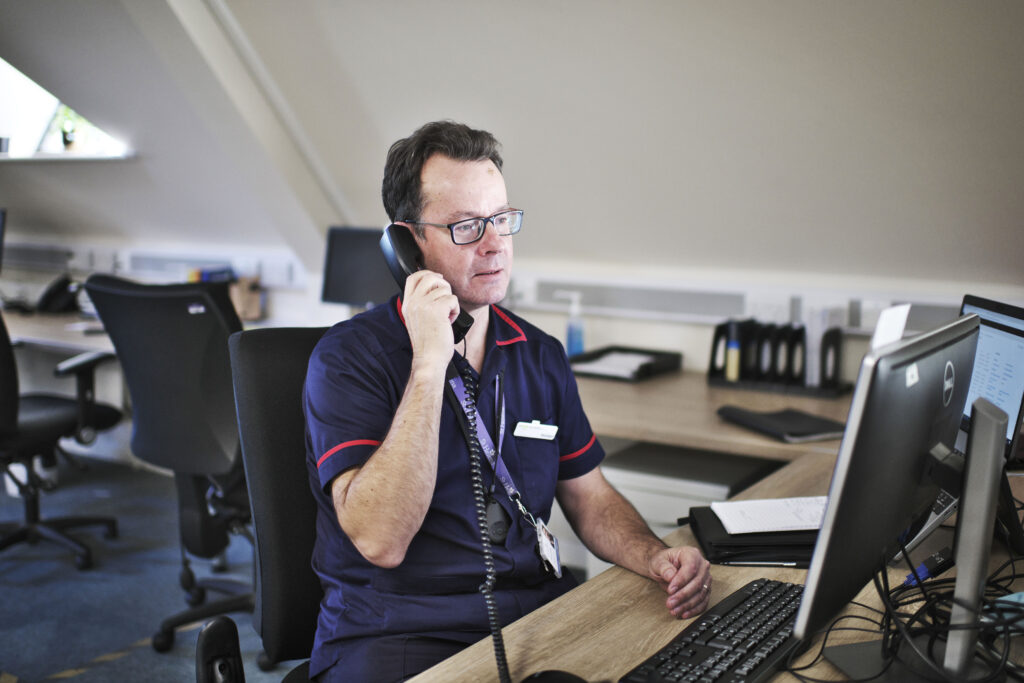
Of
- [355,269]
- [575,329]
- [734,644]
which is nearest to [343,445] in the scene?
[734,644]

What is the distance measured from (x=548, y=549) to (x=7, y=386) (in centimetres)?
241

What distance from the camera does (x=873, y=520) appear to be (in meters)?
0.95

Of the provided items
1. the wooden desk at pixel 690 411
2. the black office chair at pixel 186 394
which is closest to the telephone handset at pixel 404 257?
the wooden desk at pixel 690 411

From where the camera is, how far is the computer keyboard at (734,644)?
1.03 meters

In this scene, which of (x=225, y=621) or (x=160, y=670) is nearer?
(x=225, y=621)

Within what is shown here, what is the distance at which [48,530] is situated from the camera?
332 centimetres

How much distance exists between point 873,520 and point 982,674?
281mm

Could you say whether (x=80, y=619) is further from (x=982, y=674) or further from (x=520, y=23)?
(x=982, y=674)

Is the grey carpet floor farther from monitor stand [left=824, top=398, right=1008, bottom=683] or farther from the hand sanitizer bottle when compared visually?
monitor stand [left=824, top=398, right=1008, bottom=683]

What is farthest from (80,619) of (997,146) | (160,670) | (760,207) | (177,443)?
(997,146)

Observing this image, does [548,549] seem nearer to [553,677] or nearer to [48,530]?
[553,677]

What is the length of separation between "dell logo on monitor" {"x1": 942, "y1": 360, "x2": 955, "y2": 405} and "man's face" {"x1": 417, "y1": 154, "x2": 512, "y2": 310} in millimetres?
734

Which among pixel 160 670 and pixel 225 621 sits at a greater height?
pixel 225 621

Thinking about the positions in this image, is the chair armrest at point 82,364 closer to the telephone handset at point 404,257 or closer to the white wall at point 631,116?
the white wall at point 631,116
